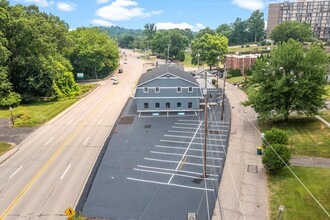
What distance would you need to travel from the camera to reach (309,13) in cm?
15900

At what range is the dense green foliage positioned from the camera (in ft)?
246

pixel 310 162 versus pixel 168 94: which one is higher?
pixel 168 94

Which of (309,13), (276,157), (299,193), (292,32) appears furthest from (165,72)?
(309,13)

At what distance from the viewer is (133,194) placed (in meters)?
23.3

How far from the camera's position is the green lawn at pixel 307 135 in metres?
29.9

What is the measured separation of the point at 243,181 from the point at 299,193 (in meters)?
4.65

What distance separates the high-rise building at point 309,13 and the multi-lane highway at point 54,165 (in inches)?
5994

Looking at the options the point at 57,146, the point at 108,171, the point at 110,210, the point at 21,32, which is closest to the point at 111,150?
the point at 108,171

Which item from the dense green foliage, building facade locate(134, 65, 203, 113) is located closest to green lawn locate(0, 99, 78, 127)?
building facade locate(134, 65, 203, 113)

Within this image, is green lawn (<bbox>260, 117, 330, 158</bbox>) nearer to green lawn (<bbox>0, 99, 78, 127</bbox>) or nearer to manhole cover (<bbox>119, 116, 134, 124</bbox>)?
manhole cover (<bbox>119, 116, 134, 124</bbox>)

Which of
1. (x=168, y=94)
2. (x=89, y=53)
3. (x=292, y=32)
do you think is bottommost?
(x=168, y=94)

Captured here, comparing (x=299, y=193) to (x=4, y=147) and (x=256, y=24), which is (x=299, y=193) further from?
(x=256, y=24)

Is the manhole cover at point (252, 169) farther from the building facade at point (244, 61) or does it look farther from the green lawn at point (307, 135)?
the building facade at point (244, 61)

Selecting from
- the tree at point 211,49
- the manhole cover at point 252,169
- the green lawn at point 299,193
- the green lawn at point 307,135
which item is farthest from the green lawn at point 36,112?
the tree at point 211,49
